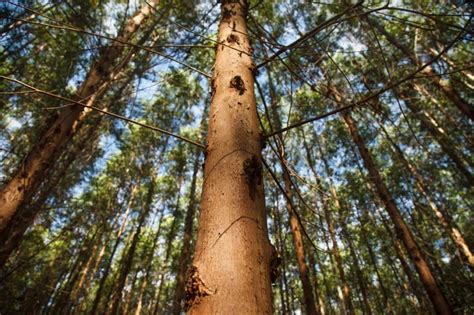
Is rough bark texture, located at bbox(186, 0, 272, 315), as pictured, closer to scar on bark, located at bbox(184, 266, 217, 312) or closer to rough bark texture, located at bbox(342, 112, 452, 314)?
scar on bark, located at bbox(184, 266, 217, 312)

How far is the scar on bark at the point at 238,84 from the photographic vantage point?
4.24 ft

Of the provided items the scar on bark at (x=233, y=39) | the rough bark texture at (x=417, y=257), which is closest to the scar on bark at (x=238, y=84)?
the scar on bark at (x=233, y=39)

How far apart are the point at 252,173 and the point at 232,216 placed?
0.19m

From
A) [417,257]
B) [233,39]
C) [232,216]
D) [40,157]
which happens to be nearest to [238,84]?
[233,39]

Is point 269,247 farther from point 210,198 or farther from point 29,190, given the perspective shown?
point 29,190

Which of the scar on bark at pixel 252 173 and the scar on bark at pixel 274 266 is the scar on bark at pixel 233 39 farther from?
the scar on bark at pixel 274 266

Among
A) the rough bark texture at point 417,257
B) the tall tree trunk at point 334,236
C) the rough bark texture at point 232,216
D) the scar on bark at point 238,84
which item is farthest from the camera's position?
the rough bark texture at point 417,257

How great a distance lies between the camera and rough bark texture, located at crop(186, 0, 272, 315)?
708 mm

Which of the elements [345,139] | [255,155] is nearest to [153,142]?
[345,139]

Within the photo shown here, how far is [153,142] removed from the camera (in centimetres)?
1408

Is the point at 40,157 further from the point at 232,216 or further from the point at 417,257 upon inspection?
the point at 417,257

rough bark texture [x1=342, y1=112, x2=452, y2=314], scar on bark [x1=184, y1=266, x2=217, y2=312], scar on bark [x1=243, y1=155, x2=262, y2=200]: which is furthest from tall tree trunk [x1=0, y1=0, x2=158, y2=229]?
rough bark texture [x1=342, y1=112, x2=452, y2=314]

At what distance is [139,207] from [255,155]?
17.3m

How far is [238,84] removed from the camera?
1.30m
